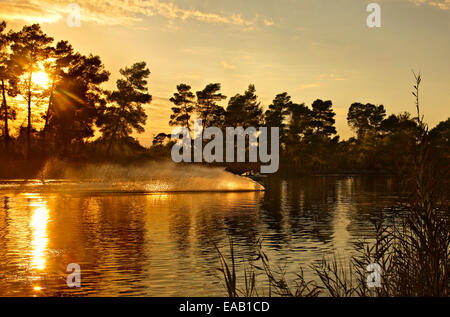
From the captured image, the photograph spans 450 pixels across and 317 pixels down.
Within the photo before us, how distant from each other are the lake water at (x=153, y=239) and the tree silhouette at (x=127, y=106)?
165ft

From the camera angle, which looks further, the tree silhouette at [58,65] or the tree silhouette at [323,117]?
the tree silhouette at [323,117]

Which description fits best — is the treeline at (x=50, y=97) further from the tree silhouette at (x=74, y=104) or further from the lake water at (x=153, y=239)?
the lake water at (x=153, y=239)

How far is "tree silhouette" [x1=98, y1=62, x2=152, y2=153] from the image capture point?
90.5 m

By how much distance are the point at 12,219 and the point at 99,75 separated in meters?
55.9

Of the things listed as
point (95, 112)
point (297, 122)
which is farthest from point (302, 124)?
point (95, 112)

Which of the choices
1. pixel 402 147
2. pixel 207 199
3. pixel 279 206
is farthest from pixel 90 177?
pixel 402 147

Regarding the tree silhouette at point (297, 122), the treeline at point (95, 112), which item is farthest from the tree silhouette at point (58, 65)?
the tree silhouette at point (297, 122)

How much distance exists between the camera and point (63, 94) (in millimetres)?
76062

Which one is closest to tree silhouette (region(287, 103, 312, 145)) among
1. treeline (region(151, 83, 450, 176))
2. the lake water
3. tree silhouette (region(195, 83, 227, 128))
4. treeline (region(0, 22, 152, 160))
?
treeline (region(151, 83, 450, 176))

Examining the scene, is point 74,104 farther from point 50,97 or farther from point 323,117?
point 323,117

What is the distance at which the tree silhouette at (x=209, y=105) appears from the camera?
10681cm

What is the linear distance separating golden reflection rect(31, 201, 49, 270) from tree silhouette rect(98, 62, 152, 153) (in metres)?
55.2

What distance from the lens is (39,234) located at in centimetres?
2344
